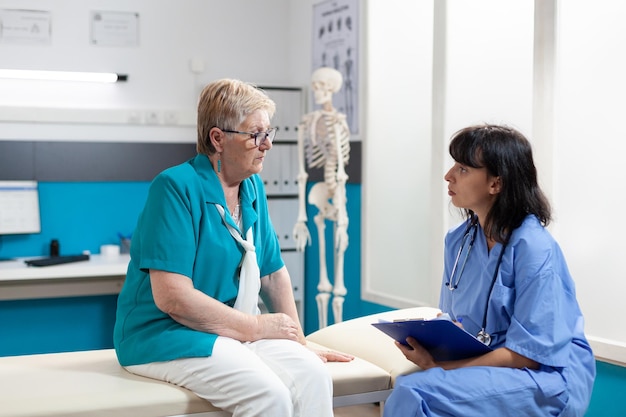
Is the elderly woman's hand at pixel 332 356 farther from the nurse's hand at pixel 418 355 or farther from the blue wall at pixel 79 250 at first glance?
the blue wall at pixel 79 250

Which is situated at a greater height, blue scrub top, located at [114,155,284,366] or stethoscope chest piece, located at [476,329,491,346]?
blue scrub top, located at [114,155,284,366]

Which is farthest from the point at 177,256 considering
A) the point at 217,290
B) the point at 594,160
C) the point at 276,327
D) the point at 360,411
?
the point at 360,411

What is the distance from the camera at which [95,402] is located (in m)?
1.89

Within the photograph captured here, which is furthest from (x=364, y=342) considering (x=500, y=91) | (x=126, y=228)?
(x=126, y=228)

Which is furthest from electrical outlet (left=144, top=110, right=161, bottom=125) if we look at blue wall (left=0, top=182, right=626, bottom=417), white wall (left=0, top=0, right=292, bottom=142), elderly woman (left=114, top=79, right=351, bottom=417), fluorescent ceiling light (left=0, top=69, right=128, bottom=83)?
elderly woman (left=114, top=79, right=351, bottom=417)

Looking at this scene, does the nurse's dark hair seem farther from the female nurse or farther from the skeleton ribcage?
the skeleton ribcage

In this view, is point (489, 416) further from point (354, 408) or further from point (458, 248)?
point (354, 408)

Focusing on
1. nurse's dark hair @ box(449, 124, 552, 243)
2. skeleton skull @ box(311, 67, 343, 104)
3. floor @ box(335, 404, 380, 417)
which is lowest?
floor @ box(335, 404, 380, 417)

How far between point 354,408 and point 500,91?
1617 millimetres

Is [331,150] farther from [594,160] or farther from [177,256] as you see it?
[177,256]

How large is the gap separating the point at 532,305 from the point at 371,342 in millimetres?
644

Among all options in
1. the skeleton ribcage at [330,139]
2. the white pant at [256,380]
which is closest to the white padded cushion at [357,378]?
the white pant at [256,380]

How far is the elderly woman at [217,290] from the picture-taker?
6.42ft

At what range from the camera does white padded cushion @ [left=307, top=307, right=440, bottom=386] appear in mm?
2268
